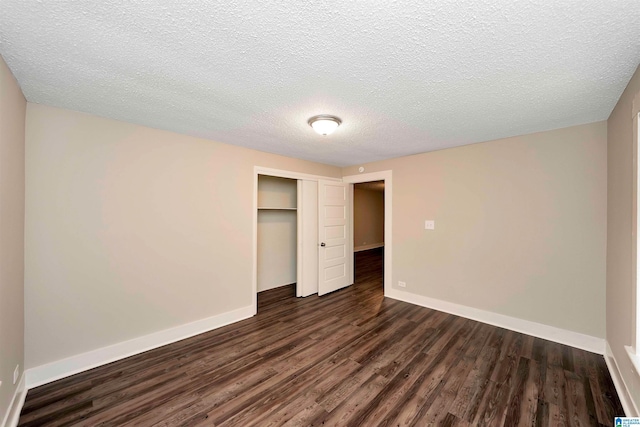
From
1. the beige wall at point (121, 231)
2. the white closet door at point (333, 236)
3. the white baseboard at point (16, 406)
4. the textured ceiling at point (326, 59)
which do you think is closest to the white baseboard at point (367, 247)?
the white closet door at point (333, 236)

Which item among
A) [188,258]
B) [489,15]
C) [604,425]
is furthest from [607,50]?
[188,258]

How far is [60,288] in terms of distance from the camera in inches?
86.7

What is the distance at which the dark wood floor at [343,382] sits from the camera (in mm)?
1761

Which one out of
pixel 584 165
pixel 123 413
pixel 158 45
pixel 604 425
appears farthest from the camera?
pixel 584 165

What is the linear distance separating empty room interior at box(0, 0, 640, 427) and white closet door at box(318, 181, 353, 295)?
3.01 feet

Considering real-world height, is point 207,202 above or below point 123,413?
above

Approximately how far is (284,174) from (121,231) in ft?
7.24

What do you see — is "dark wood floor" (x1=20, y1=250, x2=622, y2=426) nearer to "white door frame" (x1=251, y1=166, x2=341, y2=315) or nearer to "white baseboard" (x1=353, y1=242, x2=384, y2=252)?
"white door frame" (x1=251, y1=166, x2=341, y2=315)

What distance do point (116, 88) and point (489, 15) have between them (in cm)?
246

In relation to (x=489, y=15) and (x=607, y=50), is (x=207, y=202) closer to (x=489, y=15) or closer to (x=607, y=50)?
(x=489, y=15)

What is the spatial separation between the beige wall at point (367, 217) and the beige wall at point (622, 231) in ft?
19.9

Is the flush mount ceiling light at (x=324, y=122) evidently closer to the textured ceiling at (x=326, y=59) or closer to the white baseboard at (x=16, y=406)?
the textured ceiling at (x=326, y=59)

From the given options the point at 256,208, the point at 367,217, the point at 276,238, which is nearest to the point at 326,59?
the point at 256,208

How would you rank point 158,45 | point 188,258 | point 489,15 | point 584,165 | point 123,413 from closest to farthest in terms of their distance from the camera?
point 489,15, point 158,45, point 123,413, point 584,165, point 188,258
